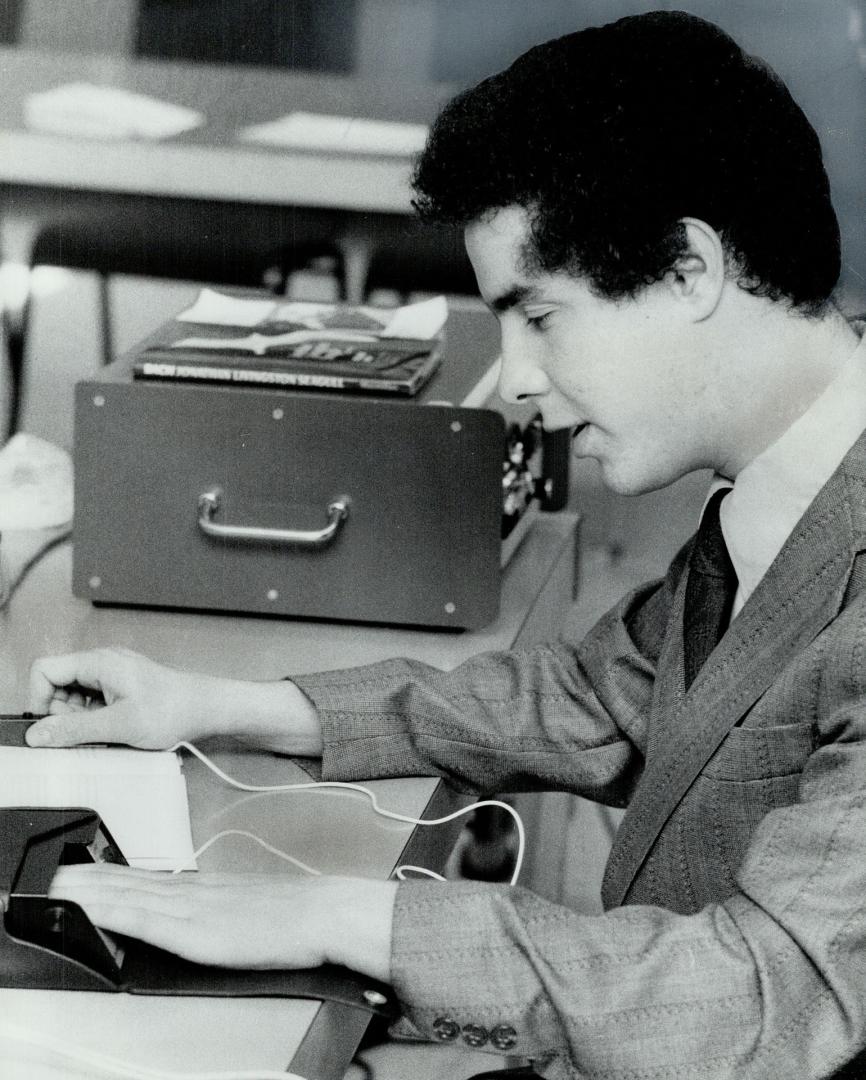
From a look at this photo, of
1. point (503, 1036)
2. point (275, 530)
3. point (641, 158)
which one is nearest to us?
point (503, 1036)

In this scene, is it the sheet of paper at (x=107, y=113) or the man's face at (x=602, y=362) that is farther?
the sheet of paper at (x=107, y=113)

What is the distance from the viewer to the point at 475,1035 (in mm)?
812

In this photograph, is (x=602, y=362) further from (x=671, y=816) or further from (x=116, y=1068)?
(x=116, y=1068)

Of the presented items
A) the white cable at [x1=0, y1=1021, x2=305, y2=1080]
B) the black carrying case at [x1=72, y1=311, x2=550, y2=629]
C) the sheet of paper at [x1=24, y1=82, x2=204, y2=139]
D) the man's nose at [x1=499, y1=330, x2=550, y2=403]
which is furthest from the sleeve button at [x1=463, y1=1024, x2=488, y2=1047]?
the sheet of paper at [x1=24, y1=82, x2=204, y2=139]

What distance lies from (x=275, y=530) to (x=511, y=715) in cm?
35

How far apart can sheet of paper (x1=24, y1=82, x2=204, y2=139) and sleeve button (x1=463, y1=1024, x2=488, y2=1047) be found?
1924mm

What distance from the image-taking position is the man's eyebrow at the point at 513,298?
1.01 metres

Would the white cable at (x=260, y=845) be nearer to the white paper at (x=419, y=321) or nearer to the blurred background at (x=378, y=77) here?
the white paper at (x=419, y=321)

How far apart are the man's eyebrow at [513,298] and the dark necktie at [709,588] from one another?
0.23m

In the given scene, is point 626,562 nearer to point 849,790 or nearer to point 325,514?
point 325,514

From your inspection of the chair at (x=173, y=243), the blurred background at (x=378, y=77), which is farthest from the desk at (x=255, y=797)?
the chair at (x=173, y=243)

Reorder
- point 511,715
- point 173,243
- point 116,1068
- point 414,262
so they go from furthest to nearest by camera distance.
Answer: point 173,243
point 414,262
point 511,715
point 116,1068

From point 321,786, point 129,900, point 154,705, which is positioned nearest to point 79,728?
point 154,705

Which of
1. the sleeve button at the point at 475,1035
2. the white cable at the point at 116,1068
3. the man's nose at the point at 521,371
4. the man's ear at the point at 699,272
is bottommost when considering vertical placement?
the sleeve button at the point at 475,1035
